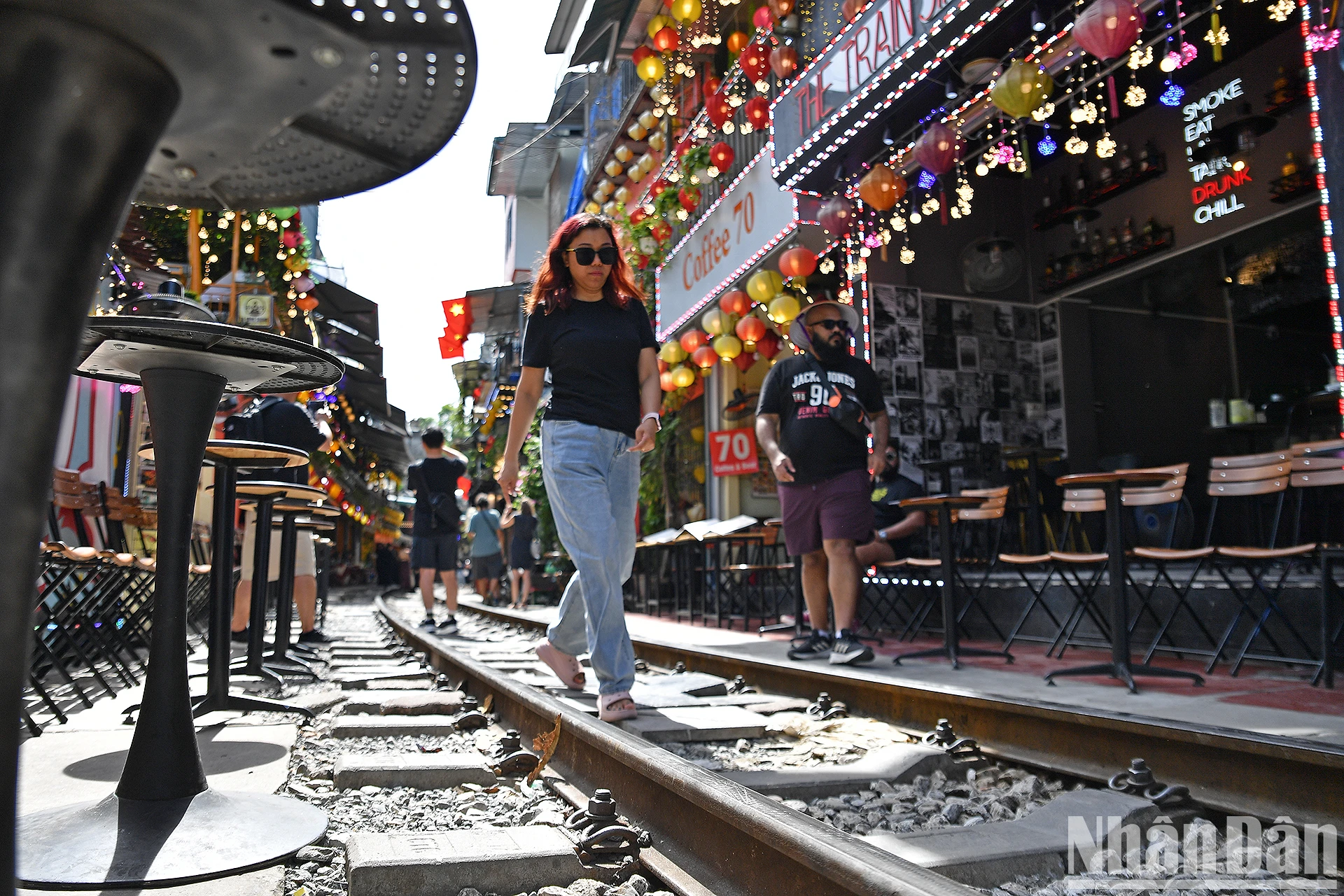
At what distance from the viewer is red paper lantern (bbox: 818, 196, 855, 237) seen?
8812 mm

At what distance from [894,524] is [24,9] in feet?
26.3

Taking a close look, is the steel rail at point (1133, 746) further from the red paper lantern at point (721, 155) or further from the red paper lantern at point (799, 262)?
the red paper lantern at point (721, 155)

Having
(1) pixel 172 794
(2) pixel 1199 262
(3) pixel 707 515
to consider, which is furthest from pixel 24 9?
(3) pixel 707 515

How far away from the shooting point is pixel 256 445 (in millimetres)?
3588

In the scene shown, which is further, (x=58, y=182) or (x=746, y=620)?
(x=746, y=620)

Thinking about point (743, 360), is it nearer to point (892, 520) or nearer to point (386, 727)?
point (892, 520)

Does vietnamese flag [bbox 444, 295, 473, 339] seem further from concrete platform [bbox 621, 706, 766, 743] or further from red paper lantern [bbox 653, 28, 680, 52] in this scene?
concrete platform [bbox 621, 706, 766, 743]

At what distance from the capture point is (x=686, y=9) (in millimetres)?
11406

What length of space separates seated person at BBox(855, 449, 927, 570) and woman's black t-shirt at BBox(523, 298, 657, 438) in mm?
4032

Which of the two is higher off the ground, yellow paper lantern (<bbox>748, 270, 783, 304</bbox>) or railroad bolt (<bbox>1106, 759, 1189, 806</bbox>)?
yellow paper lantern (<bbox>748, 270, 783, 304</bbox>)

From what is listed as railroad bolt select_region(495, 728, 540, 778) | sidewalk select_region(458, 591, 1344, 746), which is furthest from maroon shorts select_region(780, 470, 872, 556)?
railroad bolt select_region(495, 728, 540, 778)

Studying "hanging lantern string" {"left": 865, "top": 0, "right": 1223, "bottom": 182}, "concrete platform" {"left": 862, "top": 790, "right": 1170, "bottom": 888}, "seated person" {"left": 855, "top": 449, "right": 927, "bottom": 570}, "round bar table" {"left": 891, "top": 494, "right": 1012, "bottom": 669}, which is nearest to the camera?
"concrete platform" {"left": 862, "top": 790, "right": 1170, "bottom": 888}

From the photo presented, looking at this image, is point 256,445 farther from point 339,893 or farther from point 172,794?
point 339,893

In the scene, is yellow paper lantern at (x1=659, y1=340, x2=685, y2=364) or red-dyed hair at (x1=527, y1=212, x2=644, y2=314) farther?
yellow paper lantern at (x1=659, y1=340, x2=685, y2=364)
